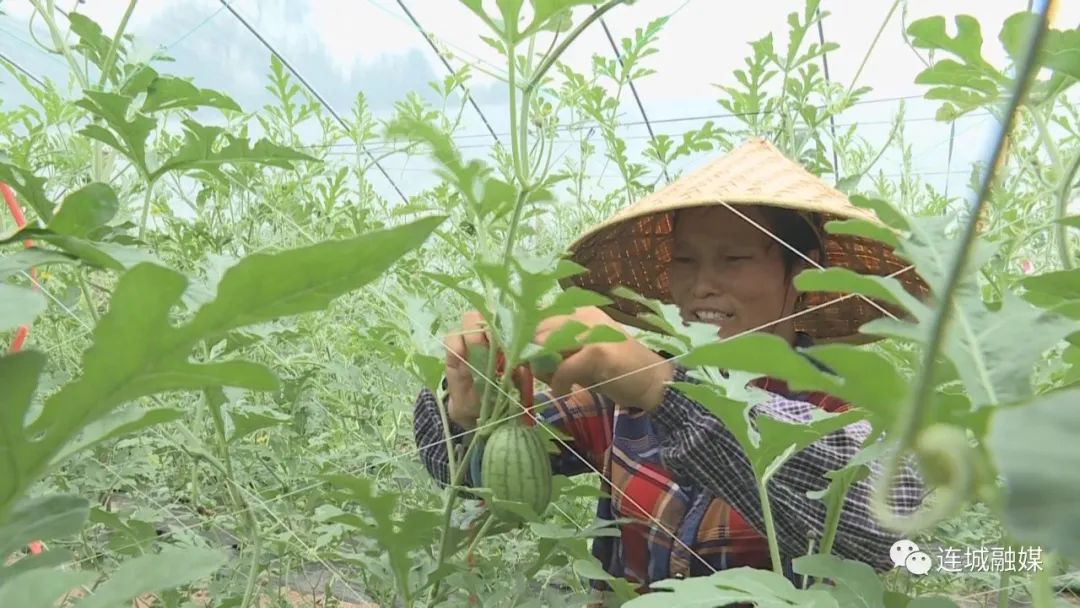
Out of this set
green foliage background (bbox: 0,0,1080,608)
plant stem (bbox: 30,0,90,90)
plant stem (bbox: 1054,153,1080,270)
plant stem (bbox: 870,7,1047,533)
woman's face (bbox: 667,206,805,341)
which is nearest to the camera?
plant stem (bbox: 870,7,1047,533)

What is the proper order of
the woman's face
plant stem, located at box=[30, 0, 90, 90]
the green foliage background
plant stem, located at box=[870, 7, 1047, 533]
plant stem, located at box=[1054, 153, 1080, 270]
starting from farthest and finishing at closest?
the woman's face → plant stem, located at box=[30, 0, 90, 90] → plant stem, located at box=[1054, 153, 1080, 270] → the green foliage background → plant stem, located at box=[870, 7, 1047, 533]

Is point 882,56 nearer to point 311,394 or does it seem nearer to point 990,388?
point 990,388

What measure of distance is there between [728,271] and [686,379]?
1.05 feet

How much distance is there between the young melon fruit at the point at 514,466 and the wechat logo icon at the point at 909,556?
13.1 inches

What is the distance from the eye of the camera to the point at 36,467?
334mm

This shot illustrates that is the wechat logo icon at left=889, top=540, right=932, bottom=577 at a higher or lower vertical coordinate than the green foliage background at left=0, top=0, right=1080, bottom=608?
lower

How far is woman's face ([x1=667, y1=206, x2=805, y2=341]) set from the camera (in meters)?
1.08

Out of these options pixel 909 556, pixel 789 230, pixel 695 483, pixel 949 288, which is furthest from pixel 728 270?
pixel 949 288

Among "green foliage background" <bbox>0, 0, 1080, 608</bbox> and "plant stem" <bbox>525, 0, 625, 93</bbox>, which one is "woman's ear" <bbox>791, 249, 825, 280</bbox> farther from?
"plant stem" <bbox>525, 0, 625, 93</bbox>

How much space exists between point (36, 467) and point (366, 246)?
6.3 inches

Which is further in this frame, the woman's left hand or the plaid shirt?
the plaid shirt

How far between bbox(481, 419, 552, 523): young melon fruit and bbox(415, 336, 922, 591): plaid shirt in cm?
8

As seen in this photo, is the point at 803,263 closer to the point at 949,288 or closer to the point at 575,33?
the point at 575,33

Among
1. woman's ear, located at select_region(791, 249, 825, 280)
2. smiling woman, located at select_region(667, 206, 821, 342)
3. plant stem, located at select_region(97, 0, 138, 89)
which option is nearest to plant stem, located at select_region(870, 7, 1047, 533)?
plant stem, located at select_region(97, 0, 138, 89)
